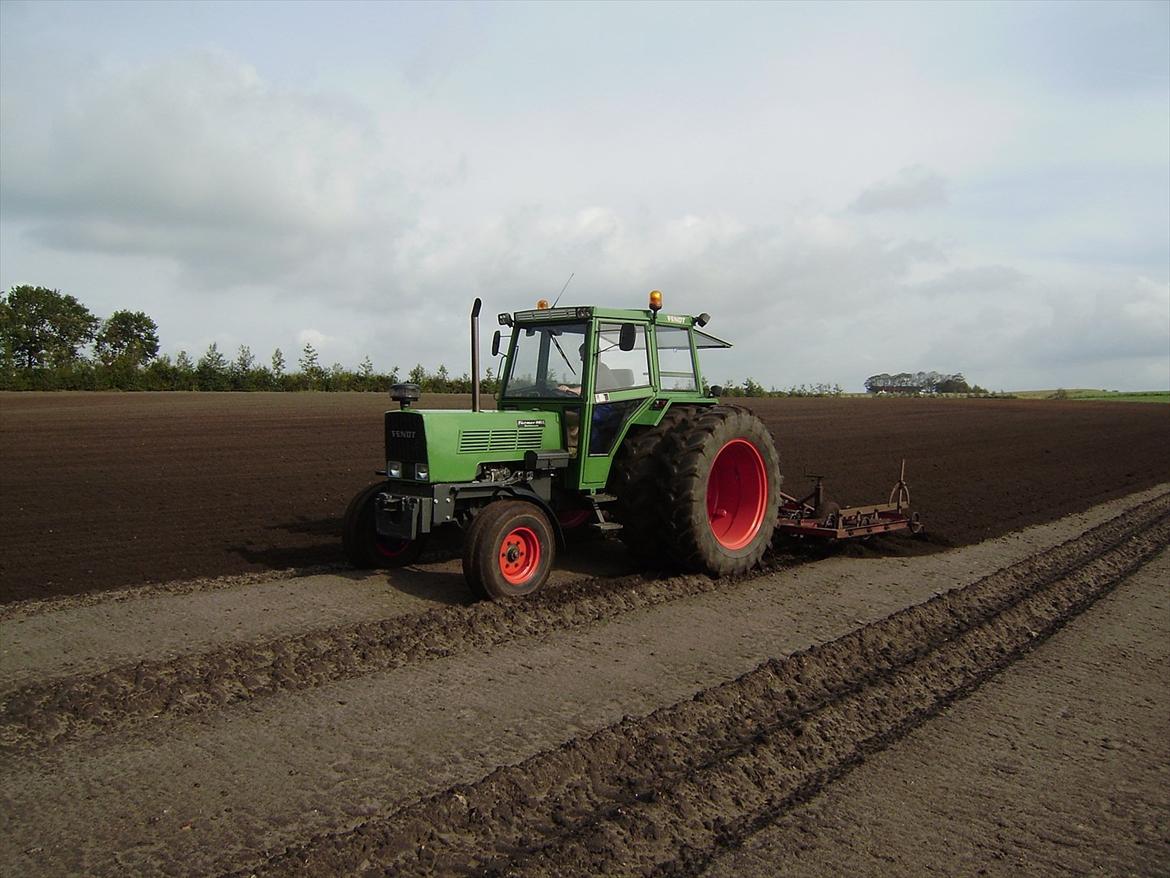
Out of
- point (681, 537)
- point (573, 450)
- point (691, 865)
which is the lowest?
point (691, 865)

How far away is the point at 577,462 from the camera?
7.66 metres

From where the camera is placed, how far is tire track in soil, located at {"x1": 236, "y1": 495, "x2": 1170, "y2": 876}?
10.9 feet

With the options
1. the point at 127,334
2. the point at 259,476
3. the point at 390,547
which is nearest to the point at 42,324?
the point at 127,334

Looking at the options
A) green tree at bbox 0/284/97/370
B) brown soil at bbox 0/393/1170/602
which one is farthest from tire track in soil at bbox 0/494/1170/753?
green tree at bbox 0/284/97/370

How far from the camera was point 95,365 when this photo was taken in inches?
1626

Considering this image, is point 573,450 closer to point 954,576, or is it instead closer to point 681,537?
point 681,537

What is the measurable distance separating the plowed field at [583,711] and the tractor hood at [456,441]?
103 cm

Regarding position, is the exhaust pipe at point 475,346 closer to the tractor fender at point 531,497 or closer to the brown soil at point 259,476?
the tractor fender at point 531,497

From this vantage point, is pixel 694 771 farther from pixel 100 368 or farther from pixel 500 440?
pixel 100 368

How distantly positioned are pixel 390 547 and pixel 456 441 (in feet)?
5.18

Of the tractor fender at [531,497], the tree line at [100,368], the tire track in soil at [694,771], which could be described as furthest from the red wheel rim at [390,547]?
the tree line at [100,368]

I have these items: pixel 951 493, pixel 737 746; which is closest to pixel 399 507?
pixel 737 746

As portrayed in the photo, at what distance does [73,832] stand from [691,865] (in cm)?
241

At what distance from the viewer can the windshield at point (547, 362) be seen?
7.80 metres
